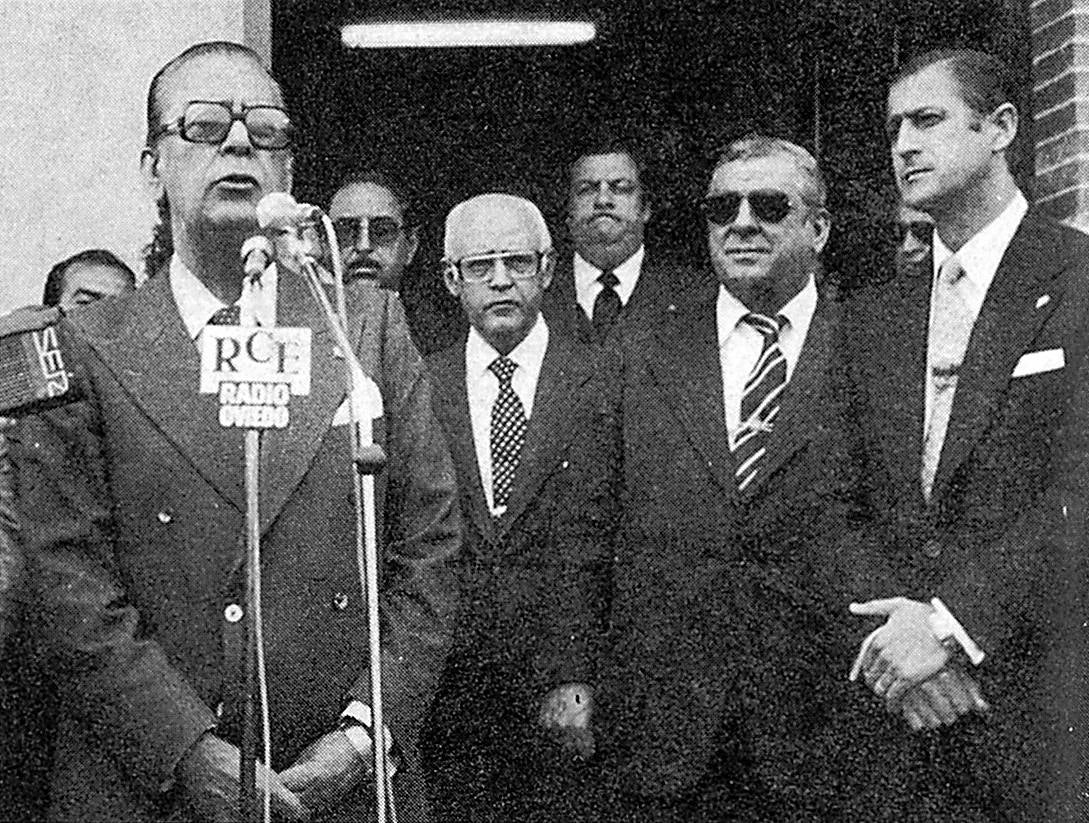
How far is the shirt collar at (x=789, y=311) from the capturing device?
3188 mm

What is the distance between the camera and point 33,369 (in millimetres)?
2617

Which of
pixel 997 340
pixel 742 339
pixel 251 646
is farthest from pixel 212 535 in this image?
pixel 997 340

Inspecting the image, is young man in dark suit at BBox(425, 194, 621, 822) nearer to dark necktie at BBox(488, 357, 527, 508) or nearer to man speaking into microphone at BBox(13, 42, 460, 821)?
dark necktie at BBox(488, 357, 527, 508)

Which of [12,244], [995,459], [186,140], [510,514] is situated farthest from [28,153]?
[995,459]

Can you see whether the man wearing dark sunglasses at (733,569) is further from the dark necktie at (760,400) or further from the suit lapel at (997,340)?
the suit lapel at (997,340)

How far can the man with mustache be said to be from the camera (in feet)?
11.0

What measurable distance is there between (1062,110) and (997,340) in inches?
30.3

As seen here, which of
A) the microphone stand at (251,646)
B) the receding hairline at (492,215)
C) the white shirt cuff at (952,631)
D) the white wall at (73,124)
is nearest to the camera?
the microphone stand at (251,646)

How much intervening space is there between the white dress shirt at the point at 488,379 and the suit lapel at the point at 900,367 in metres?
0.63

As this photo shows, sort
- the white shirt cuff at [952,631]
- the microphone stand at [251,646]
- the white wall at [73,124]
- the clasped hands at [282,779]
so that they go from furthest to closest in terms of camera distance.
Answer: the white wall at [73,124] → the white shirt cuff at [952,631] → the clasped hands at [282,779] → the microphone stand at [251,646]

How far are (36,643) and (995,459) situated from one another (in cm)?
170

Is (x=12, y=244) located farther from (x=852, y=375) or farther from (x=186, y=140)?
(x=852, y=375)

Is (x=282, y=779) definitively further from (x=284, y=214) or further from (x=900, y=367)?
(x=900, y=367)

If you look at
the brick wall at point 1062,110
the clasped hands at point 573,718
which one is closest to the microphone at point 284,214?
the clasped hands at point 573,718
